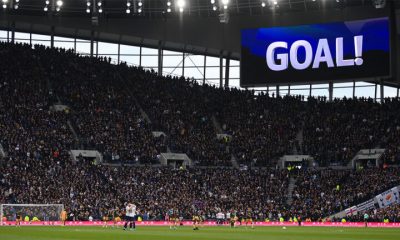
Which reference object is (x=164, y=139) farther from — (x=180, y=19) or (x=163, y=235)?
(x=163, y=235)

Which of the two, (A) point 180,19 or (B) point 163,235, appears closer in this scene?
(B) point 163,235

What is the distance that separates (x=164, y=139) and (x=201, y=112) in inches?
350

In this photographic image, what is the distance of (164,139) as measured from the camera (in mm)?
83188

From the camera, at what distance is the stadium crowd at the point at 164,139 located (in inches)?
2776

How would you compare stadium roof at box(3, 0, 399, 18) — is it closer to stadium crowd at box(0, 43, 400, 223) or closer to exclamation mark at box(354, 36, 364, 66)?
exclamation mark at box(354, 36, 364, 66)

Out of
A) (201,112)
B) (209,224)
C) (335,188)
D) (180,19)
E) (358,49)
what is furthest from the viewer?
(180,19)

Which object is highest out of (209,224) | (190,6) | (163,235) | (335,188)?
(190,6)

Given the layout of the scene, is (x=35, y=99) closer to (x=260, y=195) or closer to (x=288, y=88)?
(x=260, y=195)

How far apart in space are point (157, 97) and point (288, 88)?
61.6ft

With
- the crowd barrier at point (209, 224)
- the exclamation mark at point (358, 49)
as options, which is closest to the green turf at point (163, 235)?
the crowd barrier at point (209, 224)

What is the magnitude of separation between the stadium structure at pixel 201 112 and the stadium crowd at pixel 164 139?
0.58 feet

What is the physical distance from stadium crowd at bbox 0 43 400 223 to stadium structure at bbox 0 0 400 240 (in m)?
0.18

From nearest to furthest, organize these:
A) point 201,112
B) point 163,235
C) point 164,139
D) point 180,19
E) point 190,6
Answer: point 163,235
point 164,139
point 190,6
point 201,112
point 180,19

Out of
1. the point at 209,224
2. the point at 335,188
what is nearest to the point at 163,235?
the point at 209,224
